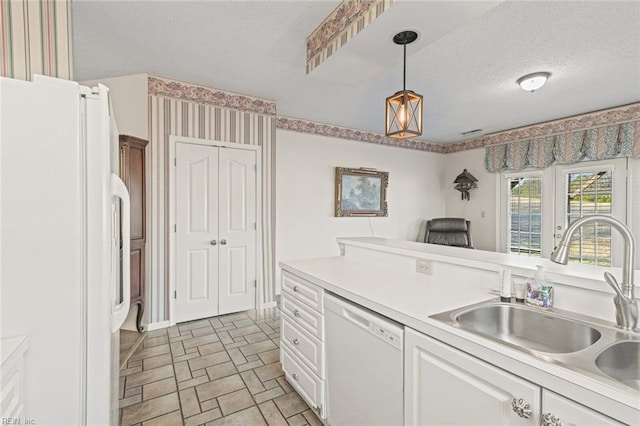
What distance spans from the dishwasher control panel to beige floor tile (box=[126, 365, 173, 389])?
1.82 m

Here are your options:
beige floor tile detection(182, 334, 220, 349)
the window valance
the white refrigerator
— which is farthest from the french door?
the window valance

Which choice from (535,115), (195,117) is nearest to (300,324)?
(195,117)

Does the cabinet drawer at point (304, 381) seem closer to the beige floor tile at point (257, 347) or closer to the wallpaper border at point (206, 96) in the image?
the beige floor tile at point (257, 347)

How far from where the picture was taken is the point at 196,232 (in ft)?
11.1

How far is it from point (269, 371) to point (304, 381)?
0.59 meters

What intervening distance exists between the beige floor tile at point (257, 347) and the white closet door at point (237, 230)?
2.99 feet

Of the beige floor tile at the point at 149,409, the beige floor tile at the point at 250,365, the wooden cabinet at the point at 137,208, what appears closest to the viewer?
the beige floor tile at the point at 149,409

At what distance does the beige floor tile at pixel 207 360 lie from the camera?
2434mm

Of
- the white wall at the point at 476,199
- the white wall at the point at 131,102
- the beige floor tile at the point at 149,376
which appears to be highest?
the white wall at the point at 131,102

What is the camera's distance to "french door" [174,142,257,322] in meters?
3.33

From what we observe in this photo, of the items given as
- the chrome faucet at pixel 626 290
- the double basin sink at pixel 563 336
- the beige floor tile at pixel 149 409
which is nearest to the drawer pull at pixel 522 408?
the double basin sink at pixel 563 336

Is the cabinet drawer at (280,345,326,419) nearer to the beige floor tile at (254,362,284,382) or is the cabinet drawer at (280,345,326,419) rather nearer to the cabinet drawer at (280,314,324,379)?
the cabinet drawer at (280,314,324,379)

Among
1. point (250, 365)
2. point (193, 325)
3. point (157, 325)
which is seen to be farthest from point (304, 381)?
point (157, 325)

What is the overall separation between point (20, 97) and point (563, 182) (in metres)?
5.74
